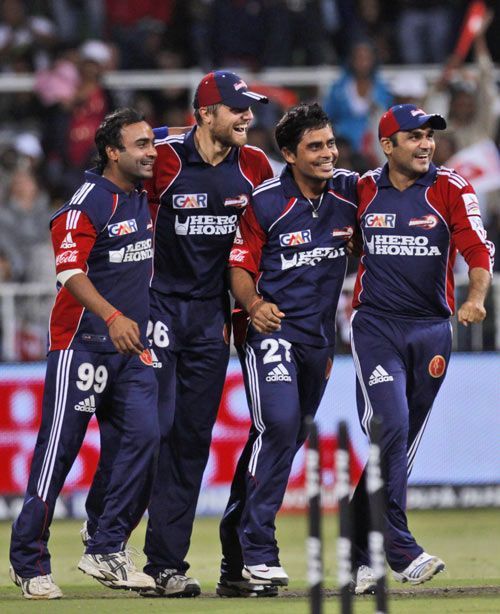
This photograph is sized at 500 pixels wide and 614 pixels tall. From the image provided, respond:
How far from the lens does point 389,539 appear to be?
8.41 meters

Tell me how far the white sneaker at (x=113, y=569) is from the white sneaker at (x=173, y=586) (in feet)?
0.70

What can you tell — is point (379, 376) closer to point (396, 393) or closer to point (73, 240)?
point (396, 393)

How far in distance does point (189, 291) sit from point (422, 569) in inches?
79.9

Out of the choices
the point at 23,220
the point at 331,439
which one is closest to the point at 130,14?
the point at 23,220

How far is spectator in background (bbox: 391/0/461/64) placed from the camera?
17500 mm

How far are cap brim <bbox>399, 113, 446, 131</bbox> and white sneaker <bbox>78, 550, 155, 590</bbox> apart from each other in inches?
112

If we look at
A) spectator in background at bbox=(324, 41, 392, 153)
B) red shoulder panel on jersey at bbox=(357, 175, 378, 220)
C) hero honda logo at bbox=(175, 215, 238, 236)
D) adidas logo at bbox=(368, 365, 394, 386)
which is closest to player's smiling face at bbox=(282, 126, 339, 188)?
red shoulder panel on jersey at bbox=(357, 175, 378, 220)

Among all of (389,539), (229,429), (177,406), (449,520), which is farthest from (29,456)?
(389,539)

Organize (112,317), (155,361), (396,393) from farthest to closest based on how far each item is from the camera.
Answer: (155,361), (396,393), (112,317)

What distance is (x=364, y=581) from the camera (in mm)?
8562

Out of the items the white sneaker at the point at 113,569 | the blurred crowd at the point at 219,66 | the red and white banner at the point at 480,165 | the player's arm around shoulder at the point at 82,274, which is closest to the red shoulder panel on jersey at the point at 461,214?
the player's arm around shoulder at the point at 82,274

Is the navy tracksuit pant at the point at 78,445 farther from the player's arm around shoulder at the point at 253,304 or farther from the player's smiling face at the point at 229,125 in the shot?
the player's smiling face at the point at 229,125

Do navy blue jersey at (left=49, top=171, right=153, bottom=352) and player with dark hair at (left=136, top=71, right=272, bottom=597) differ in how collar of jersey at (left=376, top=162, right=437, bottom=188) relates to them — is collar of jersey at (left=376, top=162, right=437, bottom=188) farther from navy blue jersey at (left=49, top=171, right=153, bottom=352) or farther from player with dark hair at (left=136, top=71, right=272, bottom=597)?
navy blue jersey at (left=49, top=171, right=153, bottom=352)

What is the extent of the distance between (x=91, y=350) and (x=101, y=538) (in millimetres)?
1033
